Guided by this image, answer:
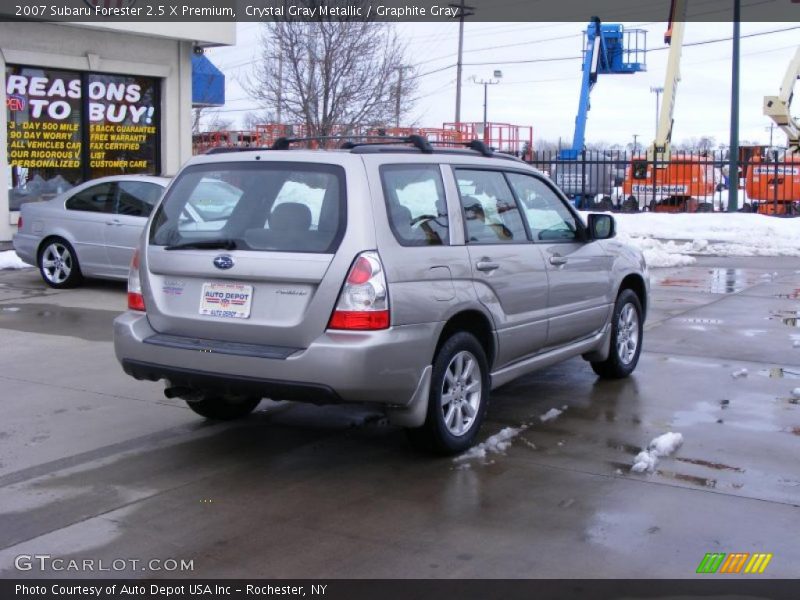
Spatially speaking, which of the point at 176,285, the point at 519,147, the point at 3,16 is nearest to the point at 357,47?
the point at 3,16

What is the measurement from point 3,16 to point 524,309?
13433 mm

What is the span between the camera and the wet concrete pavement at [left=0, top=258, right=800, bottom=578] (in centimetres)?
445

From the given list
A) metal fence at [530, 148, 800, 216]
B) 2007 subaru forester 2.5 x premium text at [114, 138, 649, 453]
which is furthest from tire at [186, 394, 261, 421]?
metal fence at [530, 148, 800, 216]

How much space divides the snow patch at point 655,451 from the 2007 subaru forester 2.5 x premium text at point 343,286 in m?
1.00

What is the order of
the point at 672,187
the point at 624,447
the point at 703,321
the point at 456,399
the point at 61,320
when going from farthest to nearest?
the point at 672,187, the point at 703,321, the point at 61,320, the point at 624,447, the point at 456,399

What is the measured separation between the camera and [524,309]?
6488 mm

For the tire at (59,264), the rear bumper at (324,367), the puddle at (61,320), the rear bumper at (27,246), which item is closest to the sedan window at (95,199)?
the tire at (59,264)

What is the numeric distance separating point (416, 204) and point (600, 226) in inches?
85.3

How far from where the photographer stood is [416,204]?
19.0ft

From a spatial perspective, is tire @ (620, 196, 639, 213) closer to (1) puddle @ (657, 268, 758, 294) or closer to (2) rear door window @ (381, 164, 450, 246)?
(1) puddle @ (657, 268, 758, 294)

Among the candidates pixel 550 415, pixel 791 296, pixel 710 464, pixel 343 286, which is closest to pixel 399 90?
pixel 791 296

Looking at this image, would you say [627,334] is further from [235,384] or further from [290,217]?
[235,384]

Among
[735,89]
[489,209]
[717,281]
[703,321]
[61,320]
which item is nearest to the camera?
[489,209]

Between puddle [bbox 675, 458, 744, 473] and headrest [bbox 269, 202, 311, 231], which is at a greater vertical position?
headrest [bbox 269, 202, 311, 231]
